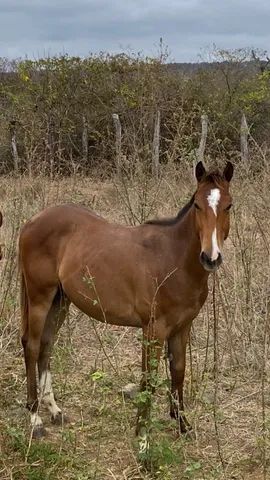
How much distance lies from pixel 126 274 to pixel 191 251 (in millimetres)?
423

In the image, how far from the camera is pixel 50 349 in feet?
14.3

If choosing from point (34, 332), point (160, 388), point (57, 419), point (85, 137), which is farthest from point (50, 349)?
point (85, 137)

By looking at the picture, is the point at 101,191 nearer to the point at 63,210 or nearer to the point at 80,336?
the point at 80,336

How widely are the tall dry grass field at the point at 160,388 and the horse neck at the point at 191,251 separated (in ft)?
1.16

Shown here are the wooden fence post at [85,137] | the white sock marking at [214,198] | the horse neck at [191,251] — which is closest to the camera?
the white sock marking at [214,198]

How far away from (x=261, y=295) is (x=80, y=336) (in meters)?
1.64

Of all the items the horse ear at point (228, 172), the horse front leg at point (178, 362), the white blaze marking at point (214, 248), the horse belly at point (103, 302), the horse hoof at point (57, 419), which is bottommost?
the horse hoof at point (57, 419)

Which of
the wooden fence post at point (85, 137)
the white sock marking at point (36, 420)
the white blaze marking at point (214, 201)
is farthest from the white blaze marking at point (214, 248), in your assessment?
the wooden fence post at point (85, 137)

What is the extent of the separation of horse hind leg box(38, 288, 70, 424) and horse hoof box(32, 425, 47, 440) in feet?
0.69

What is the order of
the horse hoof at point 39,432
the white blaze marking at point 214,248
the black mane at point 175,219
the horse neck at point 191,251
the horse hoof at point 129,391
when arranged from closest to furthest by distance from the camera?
the white blaze marking at point 214,248
the horse neck at point 191,251
the black mane at point 175,219
the horse hoof at point 39,432
the horse hoof at point 129,391

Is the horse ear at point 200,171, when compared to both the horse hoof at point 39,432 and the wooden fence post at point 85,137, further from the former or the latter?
the wooden fence post at point 85,137

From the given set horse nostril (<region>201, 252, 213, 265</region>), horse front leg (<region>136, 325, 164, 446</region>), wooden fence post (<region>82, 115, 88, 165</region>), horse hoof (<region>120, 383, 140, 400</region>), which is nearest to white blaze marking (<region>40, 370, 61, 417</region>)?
horse hoof (<region>120, 383, 140, 400</region>)

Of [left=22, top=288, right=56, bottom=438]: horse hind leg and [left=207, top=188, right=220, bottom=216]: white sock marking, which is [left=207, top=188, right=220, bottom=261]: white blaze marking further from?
[left=22, top=288, right=56, bottom=438]: horse hind leg

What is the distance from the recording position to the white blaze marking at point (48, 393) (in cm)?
427
